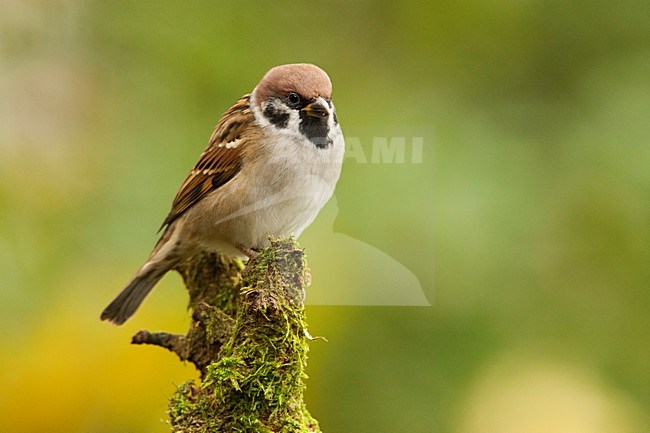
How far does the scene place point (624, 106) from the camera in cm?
318

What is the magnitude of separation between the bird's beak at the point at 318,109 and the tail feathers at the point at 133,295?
32.2 inches

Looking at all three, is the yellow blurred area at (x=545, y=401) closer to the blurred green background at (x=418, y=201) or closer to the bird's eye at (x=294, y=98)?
the blurred green background at (x=418, y=201)

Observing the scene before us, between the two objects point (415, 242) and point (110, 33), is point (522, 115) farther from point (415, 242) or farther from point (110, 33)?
point (110, 33)

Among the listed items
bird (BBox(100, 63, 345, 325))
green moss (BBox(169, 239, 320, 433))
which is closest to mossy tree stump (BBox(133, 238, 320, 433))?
green moss (BBox(169, 239, 320, 433))

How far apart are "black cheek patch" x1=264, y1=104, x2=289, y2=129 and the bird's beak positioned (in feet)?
0.30

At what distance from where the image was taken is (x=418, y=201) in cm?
285

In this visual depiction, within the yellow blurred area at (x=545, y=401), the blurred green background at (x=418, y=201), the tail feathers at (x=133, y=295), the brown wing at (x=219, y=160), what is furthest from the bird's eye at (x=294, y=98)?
the yellow blurred area at (x=545, y=401)

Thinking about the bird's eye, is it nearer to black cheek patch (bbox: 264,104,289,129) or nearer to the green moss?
black cheek patch (bbox: 264,104,289,129)

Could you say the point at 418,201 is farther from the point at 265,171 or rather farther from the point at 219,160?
the point at 219,160

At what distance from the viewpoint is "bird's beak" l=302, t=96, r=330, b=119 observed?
244 cm

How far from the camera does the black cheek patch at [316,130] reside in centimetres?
248

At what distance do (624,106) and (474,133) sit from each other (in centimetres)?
62

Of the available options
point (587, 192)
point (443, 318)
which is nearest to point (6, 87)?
point (443, 318)

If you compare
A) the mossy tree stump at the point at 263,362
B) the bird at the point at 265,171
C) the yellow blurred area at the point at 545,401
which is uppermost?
the bird at the point at 265,171
